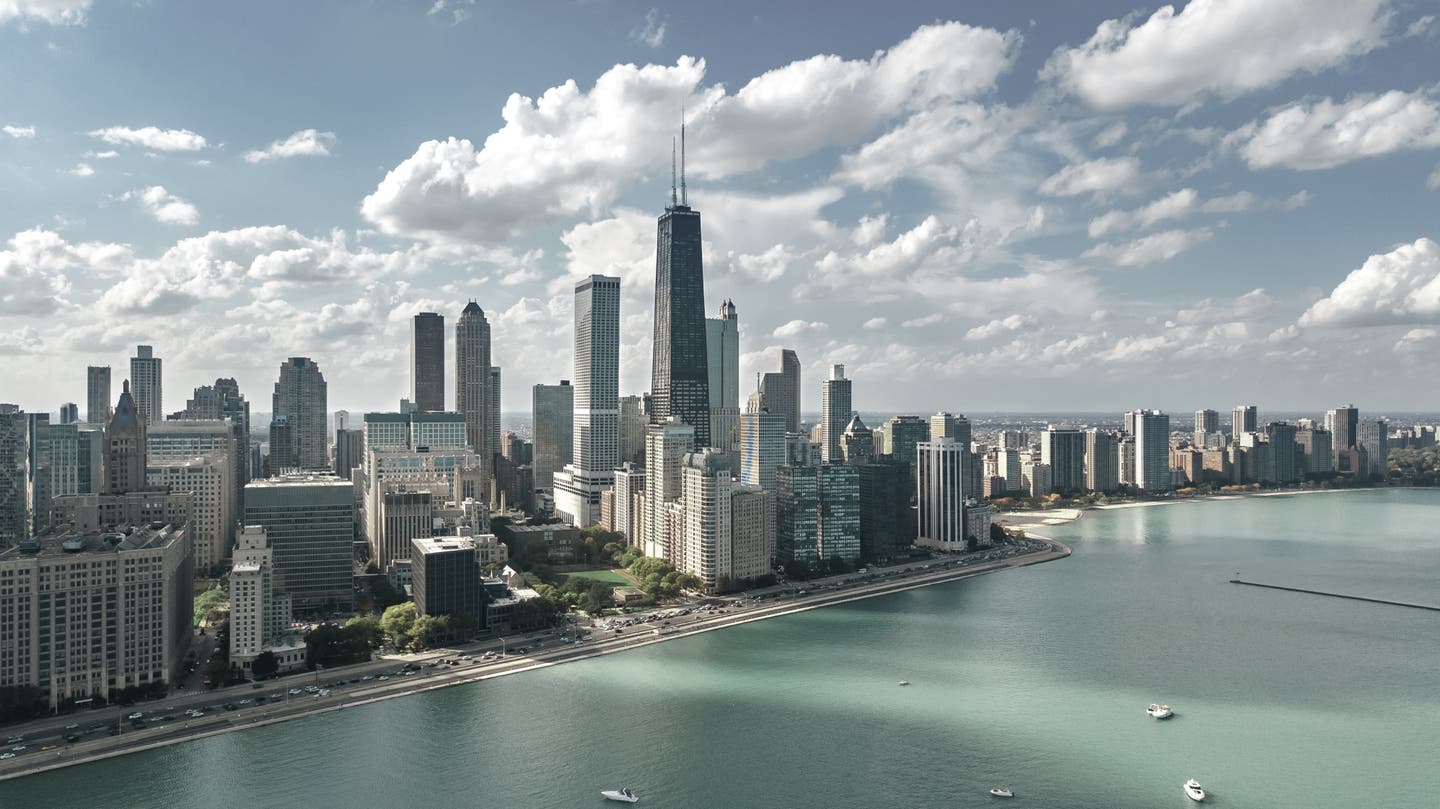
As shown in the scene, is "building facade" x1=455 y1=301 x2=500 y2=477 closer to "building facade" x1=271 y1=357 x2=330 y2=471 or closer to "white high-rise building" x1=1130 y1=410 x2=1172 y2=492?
"building facade" x1=271 y1=357 x2=330 y2=471

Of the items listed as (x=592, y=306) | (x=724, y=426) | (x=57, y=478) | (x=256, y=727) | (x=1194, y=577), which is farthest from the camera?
(x=724, y=426)

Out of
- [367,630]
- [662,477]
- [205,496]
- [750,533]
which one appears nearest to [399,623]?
[367,630]

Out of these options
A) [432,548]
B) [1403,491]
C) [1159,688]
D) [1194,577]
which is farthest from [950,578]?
[1403,491]

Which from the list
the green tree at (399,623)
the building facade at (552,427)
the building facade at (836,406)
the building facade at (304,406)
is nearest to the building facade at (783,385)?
the building facade at (836,406)

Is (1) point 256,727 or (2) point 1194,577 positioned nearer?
(1) point 256,727

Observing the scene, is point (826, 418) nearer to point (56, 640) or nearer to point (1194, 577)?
point (1194, 577)

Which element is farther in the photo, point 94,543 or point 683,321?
point 683,321

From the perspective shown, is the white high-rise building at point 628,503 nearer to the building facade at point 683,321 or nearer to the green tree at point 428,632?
the building facade at point 683,321

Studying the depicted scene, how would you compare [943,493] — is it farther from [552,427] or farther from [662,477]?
[552,427]
